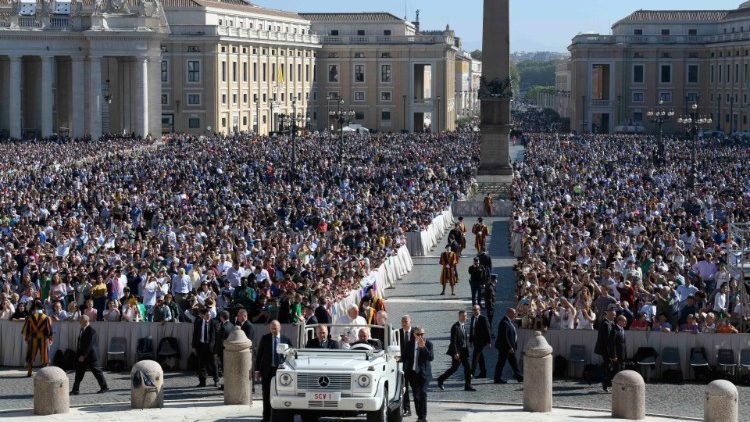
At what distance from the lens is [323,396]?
16578mm

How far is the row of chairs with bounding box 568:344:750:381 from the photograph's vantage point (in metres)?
21.3

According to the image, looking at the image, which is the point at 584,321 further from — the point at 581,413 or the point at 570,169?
the point at 570,169

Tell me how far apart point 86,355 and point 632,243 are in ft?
51.5

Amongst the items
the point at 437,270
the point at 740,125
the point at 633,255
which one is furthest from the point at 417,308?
the point at 740,125

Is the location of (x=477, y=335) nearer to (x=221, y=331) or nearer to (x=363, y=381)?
(x=221, y=331)

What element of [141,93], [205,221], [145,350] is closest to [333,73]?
[141,93]

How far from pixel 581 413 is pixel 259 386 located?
473 centimetres

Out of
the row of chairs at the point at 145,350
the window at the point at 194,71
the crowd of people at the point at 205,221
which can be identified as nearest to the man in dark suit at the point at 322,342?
the crowd of people at the point at 205,221

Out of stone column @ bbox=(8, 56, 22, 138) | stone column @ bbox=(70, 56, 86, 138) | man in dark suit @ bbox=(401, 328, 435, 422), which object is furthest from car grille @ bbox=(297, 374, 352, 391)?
stone column @ bbox=(70, 56, 86, 138)

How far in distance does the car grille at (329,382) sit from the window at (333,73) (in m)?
109

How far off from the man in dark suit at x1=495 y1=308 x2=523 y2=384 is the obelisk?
3534cm

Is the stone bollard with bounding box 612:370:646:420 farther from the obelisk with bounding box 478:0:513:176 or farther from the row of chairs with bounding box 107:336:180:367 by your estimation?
the obelisk with bounding box 478:0:513:176

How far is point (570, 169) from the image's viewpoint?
58250 mm

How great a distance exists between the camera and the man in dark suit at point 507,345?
21203 millimetres
